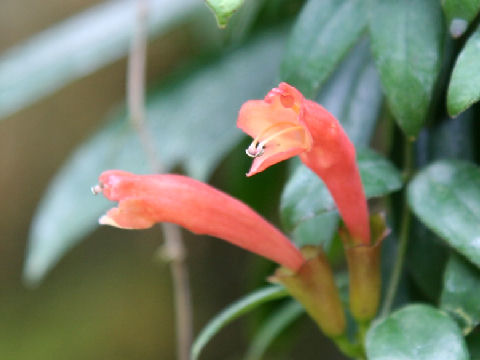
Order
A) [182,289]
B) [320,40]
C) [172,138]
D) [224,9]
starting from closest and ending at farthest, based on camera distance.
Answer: [224,9] → [320,40] → [182,289] → [172,138]

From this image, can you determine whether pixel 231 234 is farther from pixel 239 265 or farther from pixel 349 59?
pixel 239 265

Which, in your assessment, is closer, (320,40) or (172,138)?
(320,40)

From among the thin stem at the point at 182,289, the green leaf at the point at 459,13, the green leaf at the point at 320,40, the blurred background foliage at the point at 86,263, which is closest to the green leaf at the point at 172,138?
the thin stem at the point at 182,289

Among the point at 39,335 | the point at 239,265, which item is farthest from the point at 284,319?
the point at 39,335

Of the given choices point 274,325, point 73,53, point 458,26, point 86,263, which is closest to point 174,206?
point 458,26

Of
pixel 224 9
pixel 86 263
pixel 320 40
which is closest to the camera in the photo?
pixel 224 9

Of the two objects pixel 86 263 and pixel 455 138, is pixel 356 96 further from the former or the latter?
pixel 86 263

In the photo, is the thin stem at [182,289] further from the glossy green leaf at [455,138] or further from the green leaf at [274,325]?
the glossy green leaf at [455,138]
